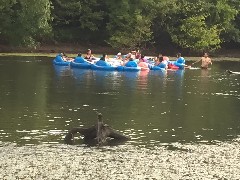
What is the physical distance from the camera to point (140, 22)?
59250mm

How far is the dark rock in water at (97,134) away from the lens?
15.7 m

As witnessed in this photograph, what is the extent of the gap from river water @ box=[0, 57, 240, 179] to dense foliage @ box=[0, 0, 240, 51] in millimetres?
28275

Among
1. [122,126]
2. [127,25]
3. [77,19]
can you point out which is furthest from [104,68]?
[77,19]

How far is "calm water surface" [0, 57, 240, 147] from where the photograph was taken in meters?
17.2

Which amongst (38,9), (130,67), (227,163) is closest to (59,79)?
(130,67)

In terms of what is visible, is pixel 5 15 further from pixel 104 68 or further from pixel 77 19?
pixel 104 68

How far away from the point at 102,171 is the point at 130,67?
25972 mm

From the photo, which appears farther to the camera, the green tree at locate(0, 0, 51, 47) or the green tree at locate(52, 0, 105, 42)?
the green tree at locate(52, 0, 105, 42)

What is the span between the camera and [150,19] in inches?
2389

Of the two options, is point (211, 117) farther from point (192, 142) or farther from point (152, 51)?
point (152, 51)

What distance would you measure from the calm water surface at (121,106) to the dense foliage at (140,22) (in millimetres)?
24894

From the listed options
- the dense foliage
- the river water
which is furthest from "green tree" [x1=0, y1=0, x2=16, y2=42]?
the river water

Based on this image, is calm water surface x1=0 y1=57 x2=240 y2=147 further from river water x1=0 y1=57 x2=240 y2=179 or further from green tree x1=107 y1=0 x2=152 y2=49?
green tree x1=107 y1=0 x2=152 y2=49

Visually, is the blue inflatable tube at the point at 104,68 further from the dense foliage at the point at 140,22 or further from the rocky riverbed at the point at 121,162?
the rocky riverbed at the point at 121,162
